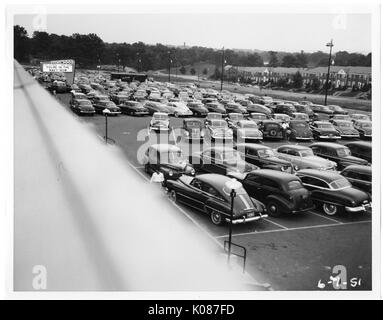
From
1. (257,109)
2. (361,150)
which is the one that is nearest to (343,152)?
(361,150)

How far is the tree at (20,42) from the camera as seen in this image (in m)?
8.12

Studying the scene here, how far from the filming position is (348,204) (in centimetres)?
990

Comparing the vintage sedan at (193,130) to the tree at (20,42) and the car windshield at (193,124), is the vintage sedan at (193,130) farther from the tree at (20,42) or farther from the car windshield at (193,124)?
the tree at (20,42)

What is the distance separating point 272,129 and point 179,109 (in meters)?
5.10

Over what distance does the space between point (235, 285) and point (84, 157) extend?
5547mm

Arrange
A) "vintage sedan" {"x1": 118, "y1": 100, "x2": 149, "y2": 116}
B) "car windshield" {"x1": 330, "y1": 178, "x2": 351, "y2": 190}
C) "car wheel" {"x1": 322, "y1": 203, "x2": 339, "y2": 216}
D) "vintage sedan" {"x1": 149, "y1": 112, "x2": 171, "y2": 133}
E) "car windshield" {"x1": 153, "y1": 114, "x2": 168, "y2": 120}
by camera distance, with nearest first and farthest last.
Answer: "car wheel" {"x1": 322, "y1": 203, "x2": 339, "y2": 216} → "car windshield" {"x1": 330, "y1": 178, "x2": 351, "y2": 190} → "vintage sedan" {"x1": 149, "y1": 112, "x2": 171, "y2": 133} → "car windshield" {"x1": 153, "y1": 114, "x2": 168, "y2": 120} → "vintage sedan" {"x1": 118, "y1": 100, "x2": 149, "y2": 116}

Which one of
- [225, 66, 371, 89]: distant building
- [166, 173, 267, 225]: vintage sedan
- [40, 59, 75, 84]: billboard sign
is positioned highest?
[225, 66, 371, 89]: distant building

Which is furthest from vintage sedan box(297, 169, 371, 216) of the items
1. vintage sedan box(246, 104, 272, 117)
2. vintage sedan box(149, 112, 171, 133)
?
vintage sedan box(246, 104, 272, 117)

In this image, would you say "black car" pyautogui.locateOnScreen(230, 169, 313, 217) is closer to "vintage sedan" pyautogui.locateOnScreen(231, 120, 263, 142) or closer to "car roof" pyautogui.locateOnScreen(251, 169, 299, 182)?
"car roof" pyautogui.locateOnScreen(251, 169, 299, 182)

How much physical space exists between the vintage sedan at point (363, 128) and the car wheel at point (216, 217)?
1239 cm

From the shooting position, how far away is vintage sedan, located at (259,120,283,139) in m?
18.7

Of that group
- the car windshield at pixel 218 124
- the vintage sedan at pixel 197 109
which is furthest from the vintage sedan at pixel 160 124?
the vintage sedan at pixel 197 109

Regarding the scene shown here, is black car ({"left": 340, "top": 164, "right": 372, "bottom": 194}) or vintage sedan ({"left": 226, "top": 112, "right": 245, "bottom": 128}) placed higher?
vintage sedan ({"left": 226, "top": 112, "right": 245, "bottom": 128})
